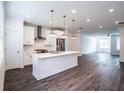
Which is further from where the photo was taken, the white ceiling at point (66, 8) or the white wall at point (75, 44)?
the white wall at point (75, 44)

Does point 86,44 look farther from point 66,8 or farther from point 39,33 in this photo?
point 66,8

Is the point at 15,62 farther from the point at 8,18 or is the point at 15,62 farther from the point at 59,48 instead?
the point at 59,48

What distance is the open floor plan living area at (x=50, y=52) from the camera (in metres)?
3.30

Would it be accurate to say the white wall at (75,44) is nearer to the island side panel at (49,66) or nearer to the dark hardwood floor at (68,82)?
the island side panel at (49,66)

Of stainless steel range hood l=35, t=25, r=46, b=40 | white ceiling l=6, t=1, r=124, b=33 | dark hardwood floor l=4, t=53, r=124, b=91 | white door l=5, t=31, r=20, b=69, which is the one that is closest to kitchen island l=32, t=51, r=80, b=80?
dark hardwood floor l=4, t=53, r=124, b=91

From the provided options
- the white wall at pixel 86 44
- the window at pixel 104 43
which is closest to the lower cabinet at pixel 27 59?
the white wall at pixel 86 44

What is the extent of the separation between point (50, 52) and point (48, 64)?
2.13m

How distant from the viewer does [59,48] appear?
832cm

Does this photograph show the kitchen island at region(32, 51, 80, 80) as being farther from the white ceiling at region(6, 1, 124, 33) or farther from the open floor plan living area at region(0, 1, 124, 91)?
the white ceiling at region(6, 1, 124, 33)

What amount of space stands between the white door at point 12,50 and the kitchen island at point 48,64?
1.55 metres

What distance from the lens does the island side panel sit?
386 centimetres

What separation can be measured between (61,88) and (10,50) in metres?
3.75

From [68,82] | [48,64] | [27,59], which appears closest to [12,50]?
[27,59]

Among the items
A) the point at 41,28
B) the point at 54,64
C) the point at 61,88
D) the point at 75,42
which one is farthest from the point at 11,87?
the point at 75,42
